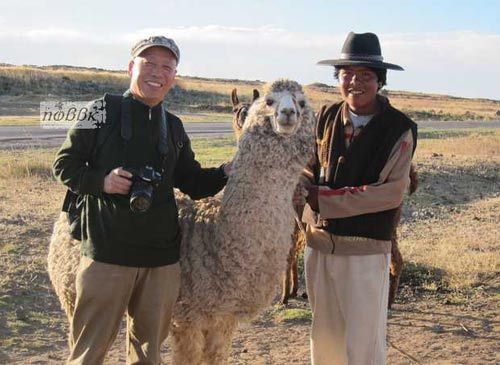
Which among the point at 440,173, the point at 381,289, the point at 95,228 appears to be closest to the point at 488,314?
the point at 381,289

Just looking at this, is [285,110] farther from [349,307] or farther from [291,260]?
[291,260]

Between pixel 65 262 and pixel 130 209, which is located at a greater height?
pixel 130 209

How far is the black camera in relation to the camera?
312cm

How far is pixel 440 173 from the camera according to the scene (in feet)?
45.9

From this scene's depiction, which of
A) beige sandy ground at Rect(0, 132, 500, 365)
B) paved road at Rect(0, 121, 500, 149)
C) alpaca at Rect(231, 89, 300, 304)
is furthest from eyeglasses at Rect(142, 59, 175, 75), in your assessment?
paved road at Rect(0, 121, 500, 149)

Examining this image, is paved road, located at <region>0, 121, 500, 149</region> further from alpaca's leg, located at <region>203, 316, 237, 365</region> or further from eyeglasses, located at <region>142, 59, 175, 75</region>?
eyeglasses, located at <region>142, 59, 175, 75</region>

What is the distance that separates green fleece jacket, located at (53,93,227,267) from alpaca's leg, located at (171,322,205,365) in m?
0.77

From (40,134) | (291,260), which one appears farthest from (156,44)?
(40,134)

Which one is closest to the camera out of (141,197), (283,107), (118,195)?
(141,197)

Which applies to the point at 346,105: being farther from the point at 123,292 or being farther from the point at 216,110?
the point at 216,110

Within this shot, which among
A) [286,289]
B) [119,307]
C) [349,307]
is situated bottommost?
[286,289]

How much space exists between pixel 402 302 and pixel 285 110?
3.99 metres

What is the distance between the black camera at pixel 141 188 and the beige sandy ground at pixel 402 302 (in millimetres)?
2557

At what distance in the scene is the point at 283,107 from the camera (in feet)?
11.6
